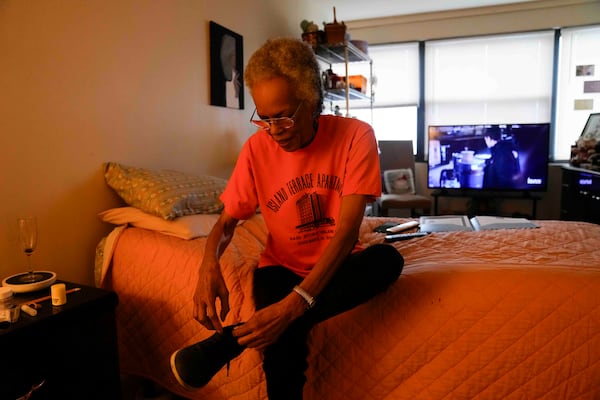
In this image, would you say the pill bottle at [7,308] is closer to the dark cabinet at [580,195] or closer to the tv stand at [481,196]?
the dark cabinet at [580,195]

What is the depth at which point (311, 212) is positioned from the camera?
49.9 inches

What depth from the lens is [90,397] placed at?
48.4 inches

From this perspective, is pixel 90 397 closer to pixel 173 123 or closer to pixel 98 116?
pixel 98 116

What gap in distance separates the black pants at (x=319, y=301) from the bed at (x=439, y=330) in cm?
13

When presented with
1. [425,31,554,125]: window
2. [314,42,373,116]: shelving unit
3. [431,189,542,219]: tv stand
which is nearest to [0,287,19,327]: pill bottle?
[314,42,373,116]: shelving unit

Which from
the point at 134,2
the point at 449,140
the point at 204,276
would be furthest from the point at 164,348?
the point at 449,140

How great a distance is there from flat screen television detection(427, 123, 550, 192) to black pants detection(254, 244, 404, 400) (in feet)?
10.6

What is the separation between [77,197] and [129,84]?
0.55m

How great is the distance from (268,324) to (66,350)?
600mm

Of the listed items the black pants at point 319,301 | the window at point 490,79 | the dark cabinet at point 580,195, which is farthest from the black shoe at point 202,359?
the window at point 490,79

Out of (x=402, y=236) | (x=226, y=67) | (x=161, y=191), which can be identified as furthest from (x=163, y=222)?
(x=226, y=67)

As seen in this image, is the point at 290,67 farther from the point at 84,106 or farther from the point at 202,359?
the point at 84,106

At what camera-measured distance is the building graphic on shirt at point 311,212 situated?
4.14 ft

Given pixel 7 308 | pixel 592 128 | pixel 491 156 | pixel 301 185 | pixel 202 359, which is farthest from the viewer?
pixel 491 156
